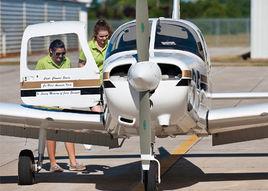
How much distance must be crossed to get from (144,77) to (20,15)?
1567 inches

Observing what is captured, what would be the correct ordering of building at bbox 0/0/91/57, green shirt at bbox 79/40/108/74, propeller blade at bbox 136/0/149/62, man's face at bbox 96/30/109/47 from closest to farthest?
propeller blade at bbox 136/0/149/62 → green shirt at bbox 79/40/108/74 → man's face at bbox 96/30/109/47 → building at bbox 0/0/91/57

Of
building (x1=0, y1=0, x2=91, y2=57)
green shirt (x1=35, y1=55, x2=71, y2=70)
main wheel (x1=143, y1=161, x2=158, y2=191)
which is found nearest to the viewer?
main wheel (x1=143, y1=161, x2=158, y2=191)

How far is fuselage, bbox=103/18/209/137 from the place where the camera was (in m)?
8.15

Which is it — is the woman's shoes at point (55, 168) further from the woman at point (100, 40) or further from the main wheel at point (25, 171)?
the woman at point (100, 40)

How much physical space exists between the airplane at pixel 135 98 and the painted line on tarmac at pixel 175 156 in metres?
0.77

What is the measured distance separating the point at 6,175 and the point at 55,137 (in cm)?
86

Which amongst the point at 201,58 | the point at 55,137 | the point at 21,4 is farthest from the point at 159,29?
the point at 21,4

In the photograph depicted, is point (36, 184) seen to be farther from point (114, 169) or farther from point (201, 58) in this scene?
point (201, 58)

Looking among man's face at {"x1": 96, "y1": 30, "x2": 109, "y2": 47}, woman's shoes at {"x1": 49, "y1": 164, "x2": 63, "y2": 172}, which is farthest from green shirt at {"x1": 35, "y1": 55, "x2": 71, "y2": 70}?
woman's shoes at {"x1": 49, "y1": 164, "x2": 63, "y2": 172}

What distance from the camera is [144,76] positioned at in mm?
7797

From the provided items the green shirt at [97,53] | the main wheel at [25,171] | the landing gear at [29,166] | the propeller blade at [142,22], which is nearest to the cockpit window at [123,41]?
the propeller blade at [142,22]

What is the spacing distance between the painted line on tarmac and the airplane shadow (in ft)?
0.25

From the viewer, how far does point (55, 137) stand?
10.0 m

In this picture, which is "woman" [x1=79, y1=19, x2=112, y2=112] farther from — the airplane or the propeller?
the propeller
